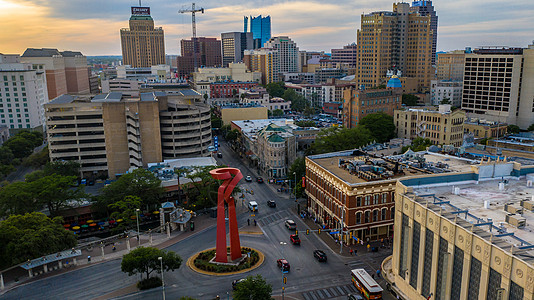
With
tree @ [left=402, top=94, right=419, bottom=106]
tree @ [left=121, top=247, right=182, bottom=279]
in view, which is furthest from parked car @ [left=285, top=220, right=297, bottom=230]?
tree @ [left=402, top=94, right=419, bottom=106]

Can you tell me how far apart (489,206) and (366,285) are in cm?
1859

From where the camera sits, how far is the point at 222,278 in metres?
62.7

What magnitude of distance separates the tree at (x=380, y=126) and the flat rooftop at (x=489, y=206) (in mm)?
78147

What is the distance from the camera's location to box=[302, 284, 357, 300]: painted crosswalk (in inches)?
2254

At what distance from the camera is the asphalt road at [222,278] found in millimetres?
58656

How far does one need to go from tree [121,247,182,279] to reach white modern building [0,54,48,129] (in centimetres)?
13688

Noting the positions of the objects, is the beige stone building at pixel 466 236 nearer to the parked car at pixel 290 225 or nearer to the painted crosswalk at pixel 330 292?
the painted crosswalk at pixel 330 292

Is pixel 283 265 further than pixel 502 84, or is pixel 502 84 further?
pixel 502 84

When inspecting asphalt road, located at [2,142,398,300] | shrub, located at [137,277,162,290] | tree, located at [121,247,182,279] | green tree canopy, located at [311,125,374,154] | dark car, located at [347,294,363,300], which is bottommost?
asphalt road, located at [2,142,398,300]

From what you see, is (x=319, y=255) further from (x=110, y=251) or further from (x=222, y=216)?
(x=110, y=251)

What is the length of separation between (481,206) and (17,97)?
571 feet

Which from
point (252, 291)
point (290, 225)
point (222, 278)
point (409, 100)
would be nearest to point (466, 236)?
point (252, 291)

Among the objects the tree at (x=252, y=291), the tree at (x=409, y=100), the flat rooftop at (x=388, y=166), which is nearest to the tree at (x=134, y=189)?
the flat rooftop at (x=388, y=166)

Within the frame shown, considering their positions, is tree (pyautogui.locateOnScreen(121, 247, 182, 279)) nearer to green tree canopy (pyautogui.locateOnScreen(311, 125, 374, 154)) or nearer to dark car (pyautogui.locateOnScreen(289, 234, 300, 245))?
dark car (pyautogui.locateOnScreen(289, 234, 300, 245))
